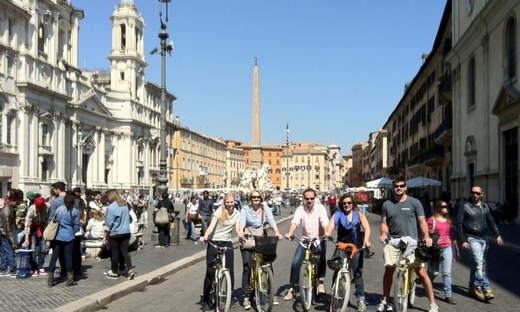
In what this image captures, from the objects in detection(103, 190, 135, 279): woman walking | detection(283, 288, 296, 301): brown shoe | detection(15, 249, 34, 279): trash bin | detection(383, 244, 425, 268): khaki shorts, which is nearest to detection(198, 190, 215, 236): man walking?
detection(103, 190, 135, 279): woman walking

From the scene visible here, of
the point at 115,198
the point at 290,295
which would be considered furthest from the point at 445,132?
the point at 290,295

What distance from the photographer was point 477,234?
8.91 meters

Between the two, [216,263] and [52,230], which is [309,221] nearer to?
[216,263]

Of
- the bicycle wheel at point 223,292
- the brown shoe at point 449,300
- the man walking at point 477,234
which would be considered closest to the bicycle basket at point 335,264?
the bicycle wheel at point 223,292

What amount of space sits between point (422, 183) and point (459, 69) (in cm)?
641

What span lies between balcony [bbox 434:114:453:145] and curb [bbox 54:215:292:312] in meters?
24.7

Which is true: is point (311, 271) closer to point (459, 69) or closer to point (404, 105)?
point (459, 69)

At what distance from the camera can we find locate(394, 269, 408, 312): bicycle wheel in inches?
288

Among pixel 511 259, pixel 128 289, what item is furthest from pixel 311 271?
pixel 511 259

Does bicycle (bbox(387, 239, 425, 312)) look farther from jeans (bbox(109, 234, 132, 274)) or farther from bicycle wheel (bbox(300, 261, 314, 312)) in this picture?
jeans (bbox(109, 234, 132, 274))

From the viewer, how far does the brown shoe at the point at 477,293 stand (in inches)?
344

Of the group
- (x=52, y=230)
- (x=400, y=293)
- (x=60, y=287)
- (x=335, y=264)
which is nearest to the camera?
(x=400, y=293)

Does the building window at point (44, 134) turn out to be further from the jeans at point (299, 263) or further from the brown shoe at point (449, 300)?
the brown shoe at point (449, 300)

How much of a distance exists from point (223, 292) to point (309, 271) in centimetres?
117
